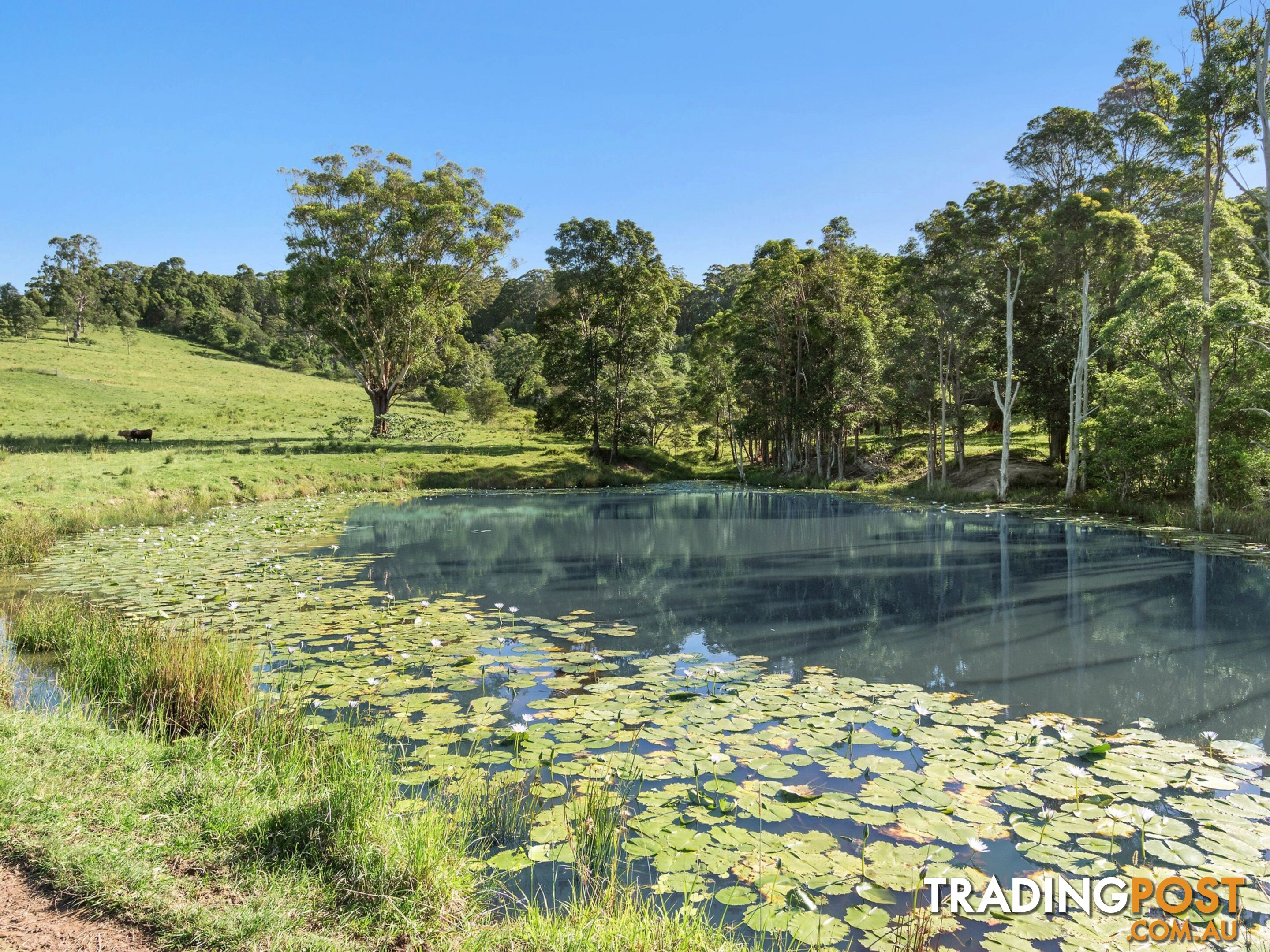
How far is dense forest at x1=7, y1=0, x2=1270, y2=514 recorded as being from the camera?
20.4 metres

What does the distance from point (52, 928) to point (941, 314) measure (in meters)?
31.7

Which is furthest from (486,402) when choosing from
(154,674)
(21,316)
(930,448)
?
(154,674)

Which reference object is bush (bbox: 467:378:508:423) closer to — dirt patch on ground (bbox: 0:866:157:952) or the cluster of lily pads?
the cluster of lily pads

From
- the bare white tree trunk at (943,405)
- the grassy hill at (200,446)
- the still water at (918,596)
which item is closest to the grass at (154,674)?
the still water at (918,596)

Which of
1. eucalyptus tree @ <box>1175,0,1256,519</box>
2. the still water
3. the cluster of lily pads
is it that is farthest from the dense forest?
the cluster of lily pads

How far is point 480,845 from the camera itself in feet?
14.2

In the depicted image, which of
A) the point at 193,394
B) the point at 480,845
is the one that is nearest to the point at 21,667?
the point at 480,845

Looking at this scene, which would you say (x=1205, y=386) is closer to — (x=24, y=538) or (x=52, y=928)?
(x=52, y=928)

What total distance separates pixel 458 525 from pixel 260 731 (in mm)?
16542

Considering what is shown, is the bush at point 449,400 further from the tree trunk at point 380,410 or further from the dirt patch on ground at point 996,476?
the dirt patch on ground at point 996,476

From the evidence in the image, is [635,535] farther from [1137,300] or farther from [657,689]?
[1137,300]

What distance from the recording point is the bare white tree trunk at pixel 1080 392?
81.1 ft

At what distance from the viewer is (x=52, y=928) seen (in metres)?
3.15

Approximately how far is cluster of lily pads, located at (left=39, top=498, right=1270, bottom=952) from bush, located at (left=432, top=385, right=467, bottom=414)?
52160 mm
